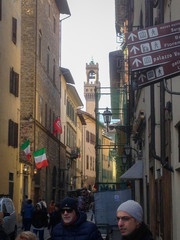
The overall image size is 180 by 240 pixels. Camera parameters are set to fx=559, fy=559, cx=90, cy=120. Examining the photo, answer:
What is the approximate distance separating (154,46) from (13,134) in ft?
74.3

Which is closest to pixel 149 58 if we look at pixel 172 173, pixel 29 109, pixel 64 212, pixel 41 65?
pixel 64 212

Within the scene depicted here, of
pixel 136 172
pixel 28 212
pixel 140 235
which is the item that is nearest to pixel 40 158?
pixel 28 212

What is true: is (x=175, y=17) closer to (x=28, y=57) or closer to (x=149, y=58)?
(x=149, y=58)

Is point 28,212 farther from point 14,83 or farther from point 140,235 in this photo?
point 140,235

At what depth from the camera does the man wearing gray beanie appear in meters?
4.33

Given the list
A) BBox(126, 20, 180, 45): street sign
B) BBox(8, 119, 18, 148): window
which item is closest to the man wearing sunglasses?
BBox(126, 20, 180, 45): street sign

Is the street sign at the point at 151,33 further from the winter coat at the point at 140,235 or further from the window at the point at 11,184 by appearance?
the window at the point at 11,184

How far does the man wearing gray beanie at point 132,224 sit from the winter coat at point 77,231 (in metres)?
1.66

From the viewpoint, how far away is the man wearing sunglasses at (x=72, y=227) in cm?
603

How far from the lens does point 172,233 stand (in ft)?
31.8

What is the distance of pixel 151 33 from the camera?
6117mm

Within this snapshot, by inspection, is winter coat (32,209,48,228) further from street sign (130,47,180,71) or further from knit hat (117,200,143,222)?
knit hat (117,200,143,222)

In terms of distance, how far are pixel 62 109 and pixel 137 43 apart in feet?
143

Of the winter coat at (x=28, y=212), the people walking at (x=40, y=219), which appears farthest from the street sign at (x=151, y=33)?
the winter coat at (x=28, y=212)
